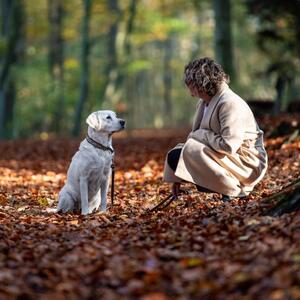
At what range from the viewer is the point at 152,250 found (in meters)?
5.05

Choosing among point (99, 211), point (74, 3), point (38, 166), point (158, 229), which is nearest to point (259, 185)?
point (99, 211)

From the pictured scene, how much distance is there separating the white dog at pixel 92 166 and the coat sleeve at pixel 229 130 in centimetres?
130

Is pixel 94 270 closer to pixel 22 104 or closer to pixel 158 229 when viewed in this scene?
pixel 158 229

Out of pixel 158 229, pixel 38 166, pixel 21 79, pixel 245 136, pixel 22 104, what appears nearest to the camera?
pixel 158 229

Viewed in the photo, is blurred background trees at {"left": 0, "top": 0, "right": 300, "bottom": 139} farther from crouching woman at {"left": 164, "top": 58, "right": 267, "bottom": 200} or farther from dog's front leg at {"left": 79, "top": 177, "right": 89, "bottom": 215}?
dog's front leg at {"left": 79, "top": 177, "right": 89, "bottom": 215}

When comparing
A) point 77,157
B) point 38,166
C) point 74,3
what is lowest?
point 38,166

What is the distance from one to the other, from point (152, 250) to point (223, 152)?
237 cm

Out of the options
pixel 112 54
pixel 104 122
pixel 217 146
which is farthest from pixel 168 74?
pixel 217 146

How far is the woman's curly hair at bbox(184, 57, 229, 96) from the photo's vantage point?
280 inches

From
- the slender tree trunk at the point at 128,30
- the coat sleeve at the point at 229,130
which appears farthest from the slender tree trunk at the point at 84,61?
the coat sleeve at the point at 229,130

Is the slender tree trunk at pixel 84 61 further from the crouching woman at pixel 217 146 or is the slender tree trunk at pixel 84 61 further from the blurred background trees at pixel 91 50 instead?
the crouching woman at pixel 217 146

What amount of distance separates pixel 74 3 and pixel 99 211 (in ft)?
83.8

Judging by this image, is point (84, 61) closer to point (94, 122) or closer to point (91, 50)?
point (91, 50)

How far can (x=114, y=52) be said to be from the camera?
95.9ft
